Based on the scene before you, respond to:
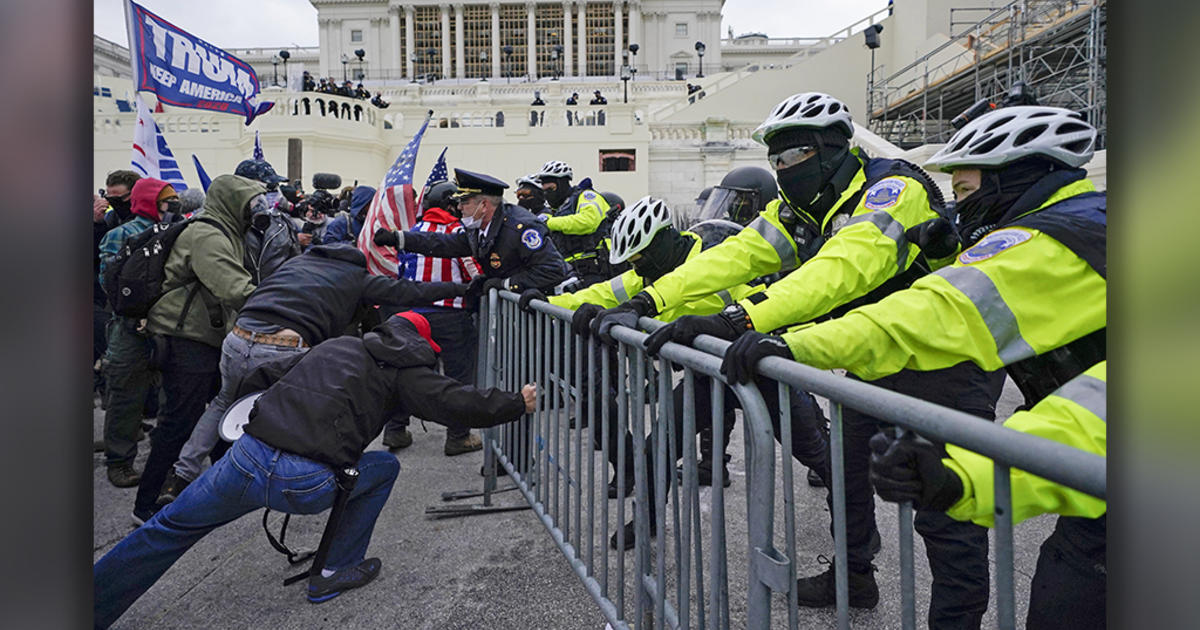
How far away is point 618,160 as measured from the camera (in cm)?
2591

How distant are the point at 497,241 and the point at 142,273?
2225mm

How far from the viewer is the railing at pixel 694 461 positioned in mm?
1096

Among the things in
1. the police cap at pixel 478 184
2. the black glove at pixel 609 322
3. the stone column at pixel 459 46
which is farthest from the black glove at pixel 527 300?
the stone column at pixel 459 46

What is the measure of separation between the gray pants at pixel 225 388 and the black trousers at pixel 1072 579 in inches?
134

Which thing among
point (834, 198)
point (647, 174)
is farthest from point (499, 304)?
point (647, 174)

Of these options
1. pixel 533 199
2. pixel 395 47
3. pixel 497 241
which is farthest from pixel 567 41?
pixel 497 241

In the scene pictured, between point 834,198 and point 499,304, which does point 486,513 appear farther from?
point 834,198

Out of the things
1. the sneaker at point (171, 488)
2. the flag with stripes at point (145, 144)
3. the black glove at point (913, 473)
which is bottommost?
the sneaker at point (171, 488)

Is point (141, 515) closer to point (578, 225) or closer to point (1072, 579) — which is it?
point (1072, 579)

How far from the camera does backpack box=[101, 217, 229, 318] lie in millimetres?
4070

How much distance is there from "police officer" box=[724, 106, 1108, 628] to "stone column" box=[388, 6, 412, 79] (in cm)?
6577

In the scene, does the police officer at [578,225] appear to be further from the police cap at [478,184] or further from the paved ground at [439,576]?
the paved ground at [439,576]
